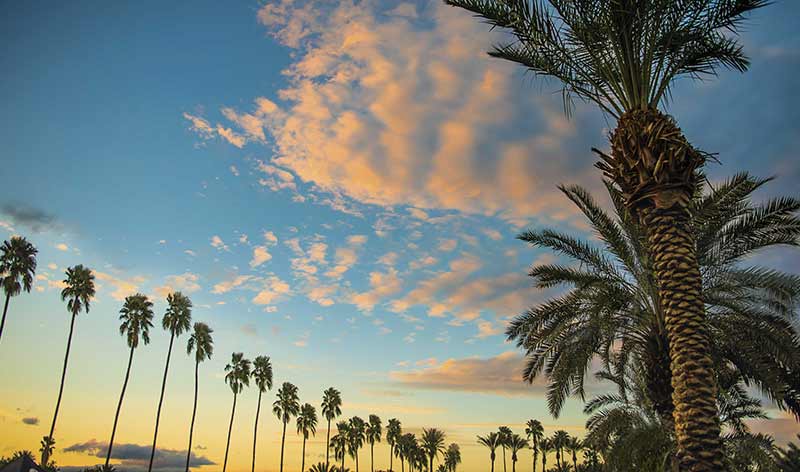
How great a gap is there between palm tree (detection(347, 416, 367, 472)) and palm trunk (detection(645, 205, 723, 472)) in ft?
315

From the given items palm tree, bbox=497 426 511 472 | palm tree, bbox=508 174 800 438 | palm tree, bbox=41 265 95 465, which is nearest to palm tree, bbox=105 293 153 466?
palm tree, bbox=41 265 95 465

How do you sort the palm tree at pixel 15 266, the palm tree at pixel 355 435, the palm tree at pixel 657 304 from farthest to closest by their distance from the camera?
the palm tree at pixel 355 435
the palm tree at pixel 15 266
the palm tree at pixel 657 304

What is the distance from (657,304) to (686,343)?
7008mm

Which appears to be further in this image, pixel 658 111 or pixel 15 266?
pixel 15 266

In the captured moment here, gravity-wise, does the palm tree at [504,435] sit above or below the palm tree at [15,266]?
below

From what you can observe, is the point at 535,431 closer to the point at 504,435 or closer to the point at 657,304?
the point at 504,435

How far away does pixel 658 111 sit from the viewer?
34.7 feet

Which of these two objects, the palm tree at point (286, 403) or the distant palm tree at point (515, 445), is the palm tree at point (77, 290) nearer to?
the palm tree at point (286, 403)

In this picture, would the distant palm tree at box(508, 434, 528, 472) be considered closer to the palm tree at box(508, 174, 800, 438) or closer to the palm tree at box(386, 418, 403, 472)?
the palm tree at box(386, 418, 403, 472)

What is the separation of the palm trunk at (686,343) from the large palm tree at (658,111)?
0.02 metres

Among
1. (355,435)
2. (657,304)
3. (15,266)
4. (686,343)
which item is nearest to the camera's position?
(686,343)

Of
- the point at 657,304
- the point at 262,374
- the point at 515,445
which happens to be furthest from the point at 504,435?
the point at 657,304

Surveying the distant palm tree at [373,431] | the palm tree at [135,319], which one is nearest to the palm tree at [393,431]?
the distant palm tree at [373,431]

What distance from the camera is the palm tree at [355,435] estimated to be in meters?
97.8
